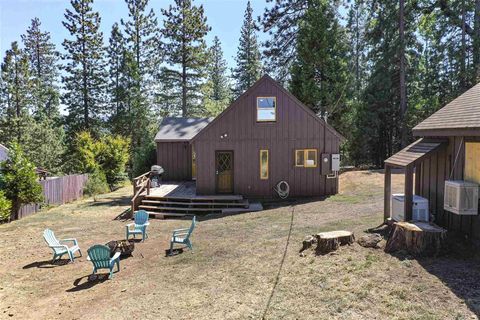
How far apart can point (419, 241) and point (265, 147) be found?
919 cm

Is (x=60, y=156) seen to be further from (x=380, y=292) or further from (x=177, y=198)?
(x=380, y=292)

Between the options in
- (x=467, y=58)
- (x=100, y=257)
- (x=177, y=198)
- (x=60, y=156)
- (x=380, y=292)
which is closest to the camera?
(x=380, y=292)

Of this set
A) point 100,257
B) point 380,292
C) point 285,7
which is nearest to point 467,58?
point 285,7

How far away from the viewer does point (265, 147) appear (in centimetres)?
1516

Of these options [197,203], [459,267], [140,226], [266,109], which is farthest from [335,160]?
[459,267]

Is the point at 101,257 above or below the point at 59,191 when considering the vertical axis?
below

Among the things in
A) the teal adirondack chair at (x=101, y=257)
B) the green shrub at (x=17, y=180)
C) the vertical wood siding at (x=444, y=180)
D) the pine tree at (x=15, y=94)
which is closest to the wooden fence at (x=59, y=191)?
the green shrub at (x=17, y=180)

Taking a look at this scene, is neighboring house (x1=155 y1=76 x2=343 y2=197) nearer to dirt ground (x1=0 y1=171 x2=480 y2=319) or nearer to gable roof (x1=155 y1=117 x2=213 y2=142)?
dirt ground (x1=0 y1=171 x2=480 y2=319)

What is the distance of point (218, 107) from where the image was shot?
4162 centimetres

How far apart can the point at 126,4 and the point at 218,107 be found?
14752 millimetres

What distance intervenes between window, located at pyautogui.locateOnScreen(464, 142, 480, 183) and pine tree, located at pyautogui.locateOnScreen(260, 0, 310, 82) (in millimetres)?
19926

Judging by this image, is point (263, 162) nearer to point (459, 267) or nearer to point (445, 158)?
point (445, 158)

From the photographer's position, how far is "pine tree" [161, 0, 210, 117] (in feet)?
99.5

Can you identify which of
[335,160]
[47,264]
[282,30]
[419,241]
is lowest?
[47,264]
